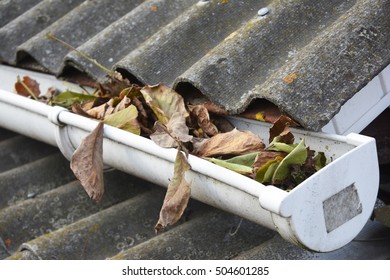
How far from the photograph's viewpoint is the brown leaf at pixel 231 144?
268 centimetres

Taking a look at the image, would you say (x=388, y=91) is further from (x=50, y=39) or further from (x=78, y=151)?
(x=50, y=39)

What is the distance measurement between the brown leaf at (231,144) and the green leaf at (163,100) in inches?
8.0

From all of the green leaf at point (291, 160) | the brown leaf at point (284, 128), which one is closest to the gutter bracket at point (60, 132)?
the brown leaf at point (284, 128)

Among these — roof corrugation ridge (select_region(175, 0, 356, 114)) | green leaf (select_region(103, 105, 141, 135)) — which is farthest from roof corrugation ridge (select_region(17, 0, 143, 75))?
roof corrugation ridge (select_region(175, 0, 356, 114))

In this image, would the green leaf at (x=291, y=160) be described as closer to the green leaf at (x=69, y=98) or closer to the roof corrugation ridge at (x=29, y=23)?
the green leaf at (x=69, y=98)

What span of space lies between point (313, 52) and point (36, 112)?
103cm

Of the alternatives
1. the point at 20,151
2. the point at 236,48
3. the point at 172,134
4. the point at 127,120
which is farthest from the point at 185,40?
the point at 20,151

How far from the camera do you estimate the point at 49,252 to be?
292cm

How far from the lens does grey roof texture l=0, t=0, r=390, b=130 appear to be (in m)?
2.70

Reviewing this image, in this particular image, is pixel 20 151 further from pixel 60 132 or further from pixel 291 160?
pixel 291 160

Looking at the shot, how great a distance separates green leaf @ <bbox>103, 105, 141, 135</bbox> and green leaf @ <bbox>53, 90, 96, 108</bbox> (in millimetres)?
345

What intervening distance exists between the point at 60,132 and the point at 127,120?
32 centimetres

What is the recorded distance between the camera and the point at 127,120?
2.93 meters

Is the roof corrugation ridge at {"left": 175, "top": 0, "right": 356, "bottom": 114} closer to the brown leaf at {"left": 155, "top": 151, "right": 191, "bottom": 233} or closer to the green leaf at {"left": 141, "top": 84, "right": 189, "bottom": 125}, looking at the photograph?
the green leaf at {"left": 141, "top": 84, "right": 189, "bottom": 125}
